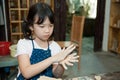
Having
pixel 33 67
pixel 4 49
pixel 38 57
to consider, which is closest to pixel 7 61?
pixel 4 49

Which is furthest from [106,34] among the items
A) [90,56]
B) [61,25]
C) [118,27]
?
[61,25]

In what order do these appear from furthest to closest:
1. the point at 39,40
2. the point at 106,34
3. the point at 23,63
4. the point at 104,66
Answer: the point at 106,34
the point at 104,66
the point at 39,40
the point at 23,63

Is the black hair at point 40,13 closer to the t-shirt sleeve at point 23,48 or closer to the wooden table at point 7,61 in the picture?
the t-shirt sleeve at point 23,48

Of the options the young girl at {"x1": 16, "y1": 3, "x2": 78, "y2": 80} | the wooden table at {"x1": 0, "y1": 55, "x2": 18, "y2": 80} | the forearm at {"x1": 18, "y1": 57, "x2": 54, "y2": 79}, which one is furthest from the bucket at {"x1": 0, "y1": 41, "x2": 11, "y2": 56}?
the forearm at {"x1": 18, "y1": 57, "x2": 54, "y2": 79}

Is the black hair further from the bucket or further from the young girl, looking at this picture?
the bucket

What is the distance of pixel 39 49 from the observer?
3.42ft

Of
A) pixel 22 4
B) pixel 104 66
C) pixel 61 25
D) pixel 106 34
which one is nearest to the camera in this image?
pixel 104 66

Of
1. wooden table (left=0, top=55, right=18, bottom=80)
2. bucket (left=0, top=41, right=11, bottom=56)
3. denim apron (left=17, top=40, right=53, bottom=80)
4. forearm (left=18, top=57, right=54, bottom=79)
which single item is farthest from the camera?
bucket (left=0, top=41, right=11, bottom=56)

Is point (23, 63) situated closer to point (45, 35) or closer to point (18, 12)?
point (45, 35)

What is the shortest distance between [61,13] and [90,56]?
107cm

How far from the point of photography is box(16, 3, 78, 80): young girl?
910mm

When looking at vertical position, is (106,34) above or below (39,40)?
below

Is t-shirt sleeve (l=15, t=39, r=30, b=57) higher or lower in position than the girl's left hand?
higher

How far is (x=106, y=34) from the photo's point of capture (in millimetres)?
4125
